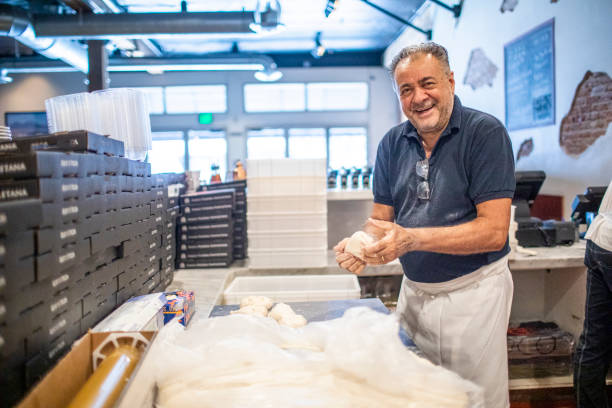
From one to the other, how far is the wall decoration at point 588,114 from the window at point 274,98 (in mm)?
6326

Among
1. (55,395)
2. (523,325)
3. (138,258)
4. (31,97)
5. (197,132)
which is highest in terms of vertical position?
(31,97)

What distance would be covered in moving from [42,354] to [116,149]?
0.67 metres

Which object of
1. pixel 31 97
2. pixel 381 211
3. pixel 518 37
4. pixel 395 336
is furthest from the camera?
pixel 31 97

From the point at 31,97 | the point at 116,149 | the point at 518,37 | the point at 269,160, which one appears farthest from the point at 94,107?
the point at 31,97

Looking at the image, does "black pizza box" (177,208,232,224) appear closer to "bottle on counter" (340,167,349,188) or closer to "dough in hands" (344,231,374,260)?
"bottle on counter" (340,167,349,188)

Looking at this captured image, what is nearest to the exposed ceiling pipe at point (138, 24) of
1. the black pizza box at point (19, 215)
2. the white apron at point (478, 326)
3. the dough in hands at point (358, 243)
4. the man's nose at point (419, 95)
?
the man's nose at point (419, 95)

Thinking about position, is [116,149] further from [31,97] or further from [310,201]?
[31,97]

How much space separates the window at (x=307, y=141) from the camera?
354 inches

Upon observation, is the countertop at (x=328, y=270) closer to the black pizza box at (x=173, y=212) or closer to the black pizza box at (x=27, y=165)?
the black pizza box at (x=173, y=212)

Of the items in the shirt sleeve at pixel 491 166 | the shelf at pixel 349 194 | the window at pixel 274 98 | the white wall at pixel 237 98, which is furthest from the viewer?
the window at pixel 274 98

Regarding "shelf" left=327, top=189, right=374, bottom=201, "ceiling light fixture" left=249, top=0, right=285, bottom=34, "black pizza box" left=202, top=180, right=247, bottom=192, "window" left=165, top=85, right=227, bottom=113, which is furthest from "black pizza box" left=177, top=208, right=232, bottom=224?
"window" left=165, top=85, right=227, bottom=113

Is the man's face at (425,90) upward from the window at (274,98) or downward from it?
downward

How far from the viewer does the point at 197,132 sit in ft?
29.2

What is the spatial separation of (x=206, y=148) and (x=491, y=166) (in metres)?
8.33
